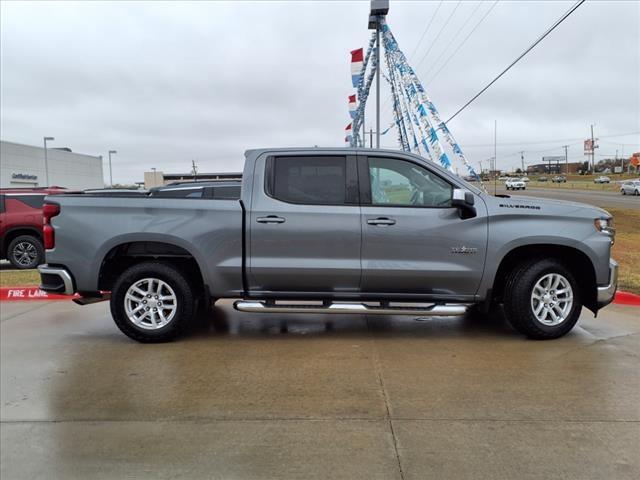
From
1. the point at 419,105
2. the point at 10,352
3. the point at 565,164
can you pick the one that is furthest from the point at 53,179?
the point at 565,164

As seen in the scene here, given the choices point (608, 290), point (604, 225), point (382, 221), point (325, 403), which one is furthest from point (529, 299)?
point (325, 403)

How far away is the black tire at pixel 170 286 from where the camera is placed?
17.0ft

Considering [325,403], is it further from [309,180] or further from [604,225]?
[604,225]

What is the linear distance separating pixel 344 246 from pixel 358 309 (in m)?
0.65

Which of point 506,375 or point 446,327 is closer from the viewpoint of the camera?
point 506,375

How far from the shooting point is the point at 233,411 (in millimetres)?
3703

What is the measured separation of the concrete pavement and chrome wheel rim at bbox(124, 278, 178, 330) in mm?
282

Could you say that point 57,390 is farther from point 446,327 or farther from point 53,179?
point 53,179

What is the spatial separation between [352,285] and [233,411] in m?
1.91

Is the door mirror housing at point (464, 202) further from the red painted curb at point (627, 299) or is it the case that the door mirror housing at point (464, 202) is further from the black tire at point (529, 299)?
the red painted curb at point (627, 299)

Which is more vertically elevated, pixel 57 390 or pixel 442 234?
pixel 442 234

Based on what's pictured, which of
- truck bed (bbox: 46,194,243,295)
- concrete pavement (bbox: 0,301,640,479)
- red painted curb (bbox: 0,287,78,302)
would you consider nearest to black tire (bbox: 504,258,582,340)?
concrete pavement (bbox: 0,301,640,479)

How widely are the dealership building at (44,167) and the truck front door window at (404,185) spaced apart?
5977 cm

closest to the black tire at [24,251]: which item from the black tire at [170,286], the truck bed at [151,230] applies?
the truck bed at [151,230]
